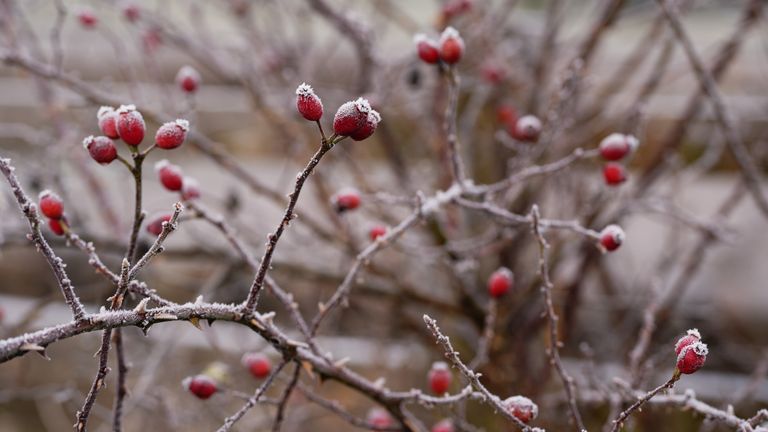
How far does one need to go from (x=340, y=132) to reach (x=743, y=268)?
158 cm


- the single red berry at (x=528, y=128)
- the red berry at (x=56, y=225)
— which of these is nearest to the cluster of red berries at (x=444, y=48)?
the single red berry at (x=528, y=128)

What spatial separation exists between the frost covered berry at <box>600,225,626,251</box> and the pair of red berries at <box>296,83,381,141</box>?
0.33m

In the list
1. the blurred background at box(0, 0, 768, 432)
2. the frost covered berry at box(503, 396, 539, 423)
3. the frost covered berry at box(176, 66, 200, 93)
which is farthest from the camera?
the blurred background at box(0, 0, 768, 432)

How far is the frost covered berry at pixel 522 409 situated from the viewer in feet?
1.87

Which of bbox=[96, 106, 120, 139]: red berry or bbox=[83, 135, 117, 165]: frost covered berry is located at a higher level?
bbox=[96, 106, 120, 139]: red berry

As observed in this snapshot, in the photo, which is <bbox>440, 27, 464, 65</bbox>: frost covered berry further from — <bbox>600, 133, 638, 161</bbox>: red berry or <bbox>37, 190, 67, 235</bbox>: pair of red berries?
<bbox>37, 190, 67, 235</bbox>: pair of red berries

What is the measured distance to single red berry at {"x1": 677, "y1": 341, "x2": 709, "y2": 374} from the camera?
500mm

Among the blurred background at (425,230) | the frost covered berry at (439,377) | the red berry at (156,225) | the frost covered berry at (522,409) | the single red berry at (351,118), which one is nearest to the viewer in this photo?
the single red berry at (351,118)

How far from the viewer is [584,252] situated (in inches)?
47.5

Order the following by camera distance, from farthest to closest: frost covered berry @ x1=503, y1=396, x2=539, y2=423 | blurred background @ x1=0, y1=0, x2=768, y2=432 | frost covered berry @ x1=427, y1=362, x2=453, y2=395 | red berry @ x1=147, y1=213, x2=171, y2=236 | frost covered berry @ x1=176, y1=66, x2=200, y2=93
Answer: blurred background @ x1=0, y1=0, x2=768, y2=432 → frost covered berry @ x1=176, y1=66, x2=200, y2=93 → frost covered berry @ x1=427, y1=362, x2=453, y2=395 → red berry @ x1=147, y1=213, x2=171, y2=236 → frost covered berry @ x1=503, y1=396, x2=539, y2=423

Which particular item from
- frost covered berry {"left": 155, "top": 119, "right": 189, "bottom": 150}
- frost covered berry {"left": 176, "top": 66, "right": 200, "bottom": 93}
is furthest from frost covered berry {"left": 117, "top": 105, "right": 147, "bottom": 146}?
frost covered berry {"left": 176, "top": 66, "right": 200, "bottom": 93}

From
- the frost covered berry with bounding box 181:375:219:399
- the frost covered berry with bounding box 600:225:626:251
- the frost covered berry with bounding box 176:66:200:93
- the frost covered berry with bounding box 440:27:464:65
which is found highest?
the frost covered berry with bounding box 176:66:200:93

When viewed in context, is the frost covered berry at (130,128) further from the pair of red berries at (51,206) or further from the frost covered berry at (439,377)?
the frost covered berry at (439,377)

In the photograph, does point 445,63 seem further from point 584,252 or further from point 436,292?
point 436,292
